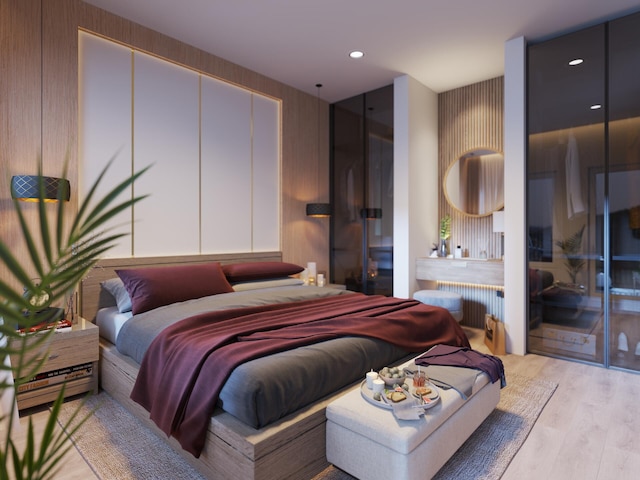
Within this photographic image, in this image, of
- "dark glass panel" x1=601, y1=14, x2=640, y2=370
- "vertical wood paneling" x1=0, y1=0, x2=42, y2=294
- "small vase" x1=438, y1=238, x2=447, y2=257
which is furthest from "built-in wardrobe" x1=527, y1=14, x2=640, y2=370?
"vertical wood paneling" x1=0, y1=0, x2=42, y2=294

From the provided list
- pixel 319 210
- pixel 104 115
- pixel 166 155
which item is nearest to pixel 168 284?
pixel 166 155

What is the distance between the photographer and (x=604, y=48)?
3.29 m

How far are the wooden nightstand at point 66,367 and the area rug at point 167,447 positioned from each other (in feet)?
0.46

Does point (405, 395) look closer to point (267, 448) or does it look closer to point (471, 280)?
point (267, 448)

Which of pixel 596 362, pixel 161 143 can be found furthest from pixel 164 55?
pixel 596 362

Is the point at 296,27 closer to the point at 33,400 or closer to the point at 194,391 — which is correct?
the point at 194,391

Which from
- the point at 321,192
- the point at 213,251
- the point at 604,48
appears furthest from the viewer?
the point at 321,192

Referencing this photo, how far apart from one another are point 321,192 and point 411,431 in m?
3.97

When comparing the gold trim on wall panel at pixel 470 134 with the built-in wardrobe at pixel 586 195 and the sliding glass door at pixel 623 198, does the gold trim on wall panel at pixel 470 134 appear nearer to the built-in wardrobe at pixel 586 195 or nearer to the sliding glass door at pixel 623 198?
the built-in wardrobe at pixel 586 195

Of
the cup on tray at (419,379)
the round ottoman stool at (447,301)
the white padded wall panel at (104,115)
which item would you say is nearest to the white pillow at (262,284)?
the white padded wall panel at (104,115)

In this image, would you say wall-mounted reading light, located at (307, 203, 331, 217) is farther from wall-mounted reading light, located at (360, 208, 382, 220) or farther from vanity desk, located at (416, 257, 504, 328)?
vanity desk, located at (416, 257, 504, 328)

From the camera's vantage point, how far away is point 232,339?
204cm

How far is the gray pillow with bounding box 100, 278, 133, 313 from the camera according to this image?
287 centimetres

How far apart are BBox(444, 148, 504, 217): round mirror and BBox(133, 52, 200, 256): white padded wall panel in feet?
10.1
